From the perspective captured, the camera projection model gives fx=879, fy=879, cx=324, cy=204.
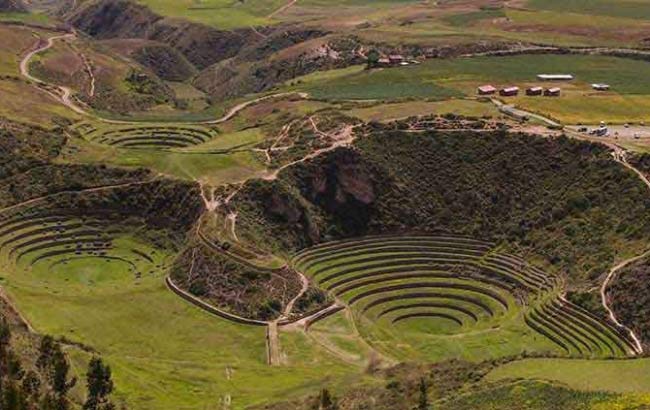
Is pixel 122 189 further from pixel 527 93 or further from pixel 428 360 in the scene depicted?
pixel 527 93

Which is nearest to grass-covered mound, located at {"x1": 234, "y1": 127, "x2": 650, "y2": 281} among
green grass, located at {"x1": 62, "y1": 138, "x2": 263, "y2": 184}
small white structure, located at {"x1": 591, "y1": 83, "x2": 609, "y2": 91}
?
green grass, located at {"x1": 62, "y1": 138, "x2": 263, "y2": 184}

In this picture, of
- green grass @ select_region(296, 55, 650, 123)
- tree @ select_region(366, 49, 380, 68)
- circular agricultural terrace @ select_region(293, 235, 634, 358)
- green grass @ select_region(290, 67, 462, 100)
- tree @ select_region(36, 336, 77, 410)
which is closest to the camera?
tree @ select_region(36, 336, 77, 410)

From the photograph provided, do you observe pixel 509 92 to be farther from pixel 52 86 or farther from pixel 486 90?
pixel 52 86

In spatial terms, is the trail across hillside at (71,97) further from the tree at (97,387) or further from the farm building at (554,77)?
the tree at (97,387)

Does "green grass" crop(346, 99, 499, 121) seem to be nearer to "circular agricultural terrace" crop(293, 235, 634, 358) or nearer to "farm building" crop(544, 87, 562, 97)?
"farm building" crop(544, 87, 562, 97)

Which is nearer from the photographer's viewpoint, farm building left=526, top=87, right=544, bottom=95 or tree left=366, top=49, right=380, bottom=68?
farm building left=526, top=87, right=544, bottom=95

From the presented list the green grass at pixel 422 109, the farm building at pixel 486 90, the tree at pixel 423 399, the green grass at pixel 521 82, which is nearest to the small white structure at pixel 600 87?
the green grass at pixel 521 82

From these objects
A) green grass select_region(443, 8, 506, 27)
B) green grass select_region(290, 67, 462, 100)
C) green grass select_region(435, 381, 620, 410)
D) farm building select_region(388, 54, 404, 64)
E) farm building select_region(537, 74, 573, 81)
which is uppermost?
green grass select_region(443, 8, 506, 27)

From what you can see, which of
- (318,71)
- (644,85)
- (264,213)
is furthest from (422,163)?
(318,71)
